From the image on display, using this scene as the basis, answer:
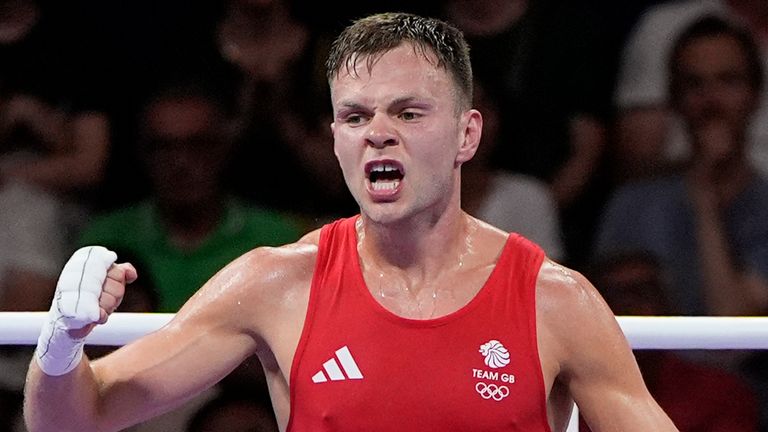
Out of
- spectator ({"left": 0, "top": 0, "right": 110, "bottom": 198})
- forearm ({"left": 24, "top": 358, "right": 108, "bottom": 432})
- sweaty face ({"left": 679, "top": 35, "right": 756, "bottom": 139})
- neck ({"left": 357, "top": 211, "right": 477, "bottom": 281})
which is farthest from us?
sweaty face ({"left": 679, "top": 35, "right": 756, "bottom": 139})

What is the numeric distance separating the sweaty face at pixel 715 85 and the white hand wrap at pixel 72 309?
218cm

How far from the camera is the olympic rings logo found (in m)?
1.88

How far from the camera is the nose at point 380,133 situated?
1876 mm


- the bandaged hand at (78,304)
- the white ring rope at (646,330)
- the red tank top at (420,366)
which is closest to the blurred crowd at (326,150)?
the white ring rope at (646,330)

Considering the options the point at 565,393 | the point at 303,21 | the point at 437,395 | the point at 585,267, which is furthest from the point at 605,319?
the point at 303,21

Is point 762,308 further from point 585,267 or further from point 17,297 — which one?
point 17,297

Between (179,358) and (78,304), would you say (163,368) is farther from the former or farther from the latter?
(78,304)

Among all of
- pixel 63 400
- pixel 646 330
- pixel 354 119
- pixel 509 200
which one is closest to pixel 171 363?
pixel 63 400

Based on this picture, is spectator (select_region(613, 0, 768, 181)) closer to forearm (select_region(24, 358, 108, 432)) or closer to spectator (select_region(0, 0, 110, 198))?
spectator (select_region(0, 0, 110, 198))

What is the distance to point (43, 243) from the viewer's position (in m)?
3.36

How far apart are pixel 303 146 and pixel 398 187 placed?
1566mm

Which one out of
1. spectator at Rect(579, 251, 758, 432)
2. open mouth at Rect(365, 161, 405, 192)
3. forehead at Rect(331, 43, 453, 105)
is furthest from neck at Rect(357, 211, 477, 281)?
spectator at Rect(579, 251, 758, 432)

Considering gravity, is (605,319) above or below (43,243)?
above

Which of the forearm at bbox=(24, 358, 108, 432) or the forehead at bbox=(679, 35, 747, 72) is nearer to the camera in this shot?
the forearm at bbox=(24, 358, 108, 432)
